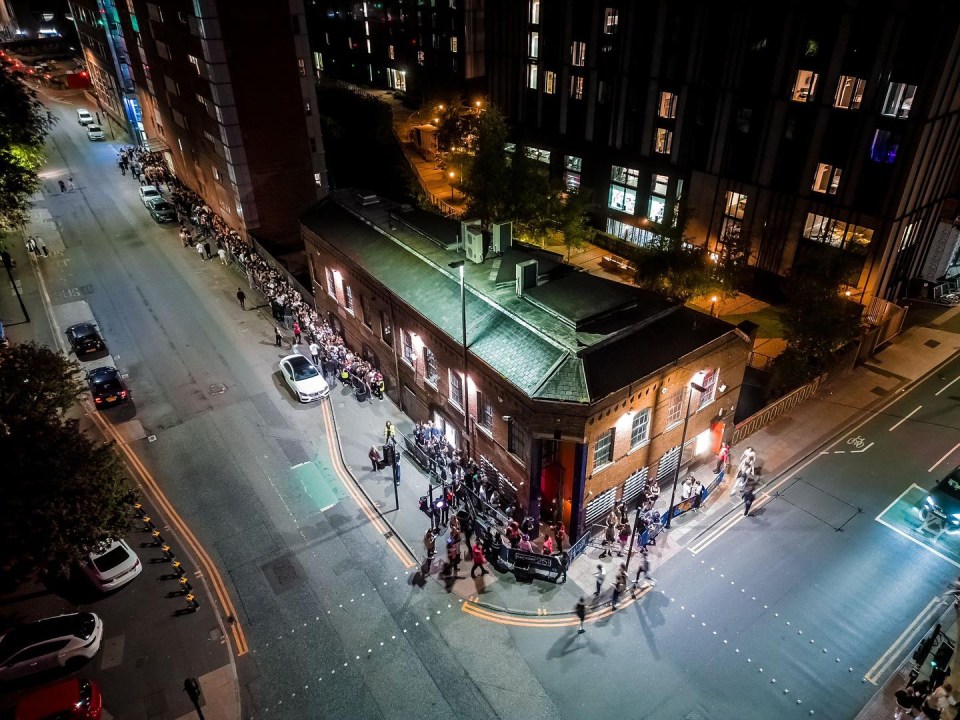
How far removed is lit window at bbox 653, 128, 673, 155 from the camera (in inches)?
1687

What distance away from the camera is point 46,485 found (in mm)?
17750

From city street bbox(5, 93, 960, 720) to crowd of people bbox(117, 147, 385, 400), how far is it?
240cm

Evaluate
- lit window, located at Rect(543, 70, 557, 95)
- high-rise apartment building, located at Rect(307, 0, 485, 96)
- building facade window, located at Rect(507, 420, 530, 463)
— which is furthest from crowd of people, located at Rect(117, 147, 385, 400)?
high-rise apartment building, located at Rect(307, 0, 485, 96)

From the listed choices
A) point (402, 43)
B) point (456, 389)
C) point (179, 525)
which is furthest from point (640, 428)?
point (402, 43)

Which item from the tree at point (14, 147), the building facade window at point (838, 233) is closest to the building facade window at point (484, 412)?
the building facade window at point (838, 233)

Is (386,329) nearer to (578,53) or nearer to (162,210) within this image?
(578,53)

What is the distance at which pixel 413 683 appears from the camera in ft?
63.5

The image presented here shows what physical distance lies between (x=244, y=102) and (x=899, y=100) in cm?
3989

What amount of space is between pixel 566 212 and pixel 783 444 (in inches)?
835

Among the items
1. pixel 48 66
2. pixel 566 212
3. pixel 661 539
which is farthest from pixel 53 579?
pixel 48 66

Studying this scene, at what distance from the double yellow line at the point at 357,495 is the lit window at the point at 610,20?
32.3m

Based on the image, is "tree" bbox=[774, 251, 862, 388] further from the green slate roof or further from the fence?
the green slate roof

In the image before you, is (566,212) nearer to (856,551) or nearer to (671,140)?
(671,140)

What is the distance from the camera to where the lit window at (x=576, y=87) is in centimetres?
4683
